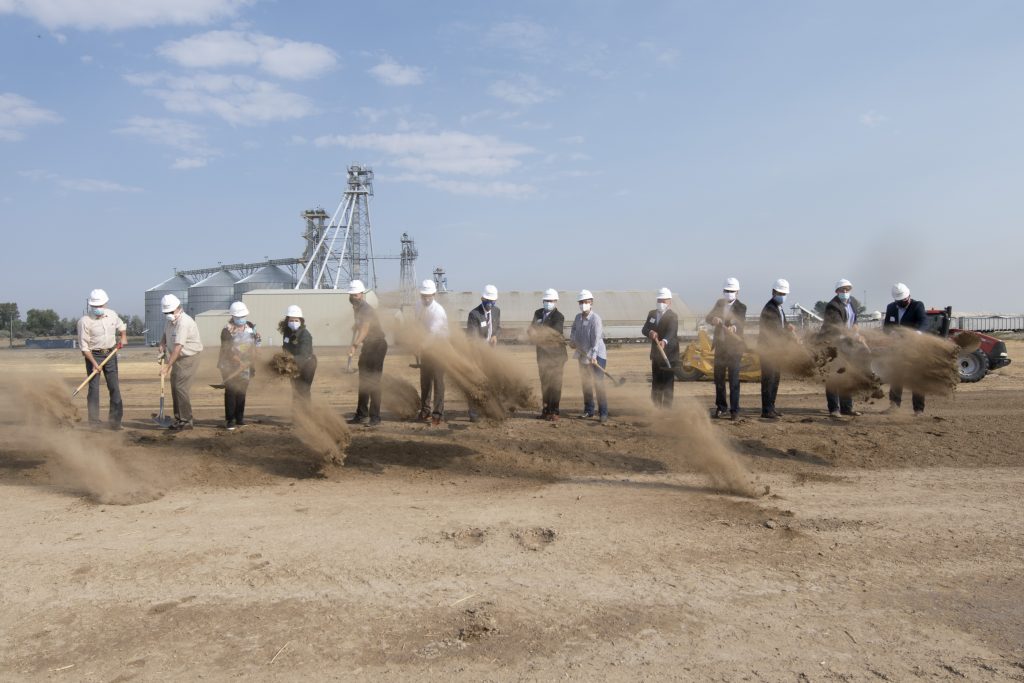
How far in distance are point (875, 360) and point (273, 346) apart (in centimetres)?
861

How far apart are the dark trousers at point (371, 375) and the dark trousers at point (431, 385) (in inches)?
25.2

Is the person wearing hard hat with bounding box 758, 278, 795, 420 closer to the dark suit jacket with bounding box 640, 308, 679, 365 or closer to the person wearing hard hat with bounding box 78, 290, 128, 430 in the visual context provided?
the dark suit jacket with bounding box 640, 308, 679, 365

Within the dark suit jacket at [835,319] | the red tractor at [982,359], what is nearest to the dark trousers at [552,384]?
the dark suit jacket at [835,319]

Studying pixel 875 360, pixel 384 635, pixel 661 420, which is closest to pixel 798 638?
pixel 384 635

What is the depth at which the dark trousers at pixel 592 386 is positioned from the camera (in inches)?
411

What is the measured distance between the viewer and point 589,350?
1065 centimetres

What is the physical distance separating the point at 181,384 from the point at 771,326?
8.79 metres

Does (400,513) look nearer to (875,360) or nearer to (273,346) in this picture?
(273,346)

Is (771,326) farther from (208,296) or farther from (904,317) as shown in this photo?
(208,296)

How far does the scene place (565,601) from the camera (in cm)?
441

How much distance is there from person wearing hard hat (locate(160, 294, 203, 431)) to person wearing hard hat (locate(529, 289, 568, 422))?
5009 mm

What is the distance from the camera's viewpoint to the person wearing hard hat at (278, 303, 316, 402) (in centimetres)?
943

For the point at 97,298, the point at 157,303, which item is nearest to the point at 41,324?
the point at 157,303

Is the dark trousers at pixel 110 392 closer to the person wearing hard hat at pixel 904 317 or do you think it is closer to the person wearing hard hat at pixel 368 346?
the person wearing hard hat at pixel 368 346
